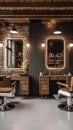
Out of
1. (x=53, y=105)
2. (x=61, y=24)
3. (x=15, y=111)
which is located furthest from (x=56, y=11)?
(x=15, y=111)

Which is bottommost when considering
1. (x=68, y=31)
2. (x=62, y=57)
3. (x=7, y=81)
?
(x=7, y=81)

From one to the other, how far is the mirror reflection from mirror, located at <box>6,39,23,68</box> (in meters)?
1.18

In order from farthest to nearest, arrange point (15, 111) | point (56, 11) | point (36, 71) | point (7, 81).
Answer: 1. point (36, 71)
2. point (56, 11)
3. point (7, 81)
4. point (15, 111)

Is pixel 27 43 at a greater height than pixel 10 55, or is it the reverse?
pixel 27 43

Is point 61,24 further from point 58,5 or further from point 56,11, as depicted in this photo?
point 58,5

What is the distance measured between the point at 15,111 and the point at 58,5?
3.25 m

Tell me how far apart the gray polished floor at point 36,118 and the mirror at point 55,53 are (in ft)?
7.05

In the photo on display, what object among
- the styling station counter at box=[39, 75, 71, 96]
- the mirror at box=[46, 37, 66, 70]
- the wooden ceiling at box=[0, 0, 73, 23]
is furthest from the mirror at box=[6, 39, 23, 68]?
the wooden ceiling at box=[0, 0, 73, 23]

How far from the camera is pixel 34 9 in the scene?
18.9 feet

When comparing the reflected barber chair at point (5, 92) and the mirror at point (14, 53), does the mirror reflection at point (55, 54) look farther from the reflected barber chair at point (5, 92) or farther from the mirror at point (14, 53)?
the reflected barber chair at point (5, 92)

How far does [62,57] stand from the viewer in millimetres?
7227

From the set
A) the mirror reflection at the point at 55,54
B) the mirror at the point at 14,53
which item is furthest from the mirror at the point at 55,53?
the mirror at the point at 14,53

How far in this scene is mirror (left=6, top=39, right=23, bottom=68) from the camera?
7422 mm

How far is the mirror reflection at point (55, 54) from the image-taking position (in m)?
7.24
